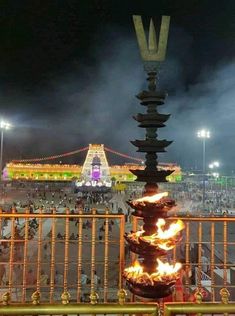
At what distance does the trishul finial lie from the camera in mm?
4469

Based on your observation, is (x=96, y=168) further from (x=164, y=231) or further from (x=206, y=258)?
(x=164, y=231)

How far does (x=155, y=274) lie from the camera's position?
167 inches

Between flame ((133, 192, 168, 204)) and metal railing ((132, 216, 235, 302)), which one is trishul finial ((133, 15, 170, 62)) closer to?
flame ((133, 192, 168, 204))

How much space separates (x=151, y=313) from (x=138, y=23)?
3.76 meters

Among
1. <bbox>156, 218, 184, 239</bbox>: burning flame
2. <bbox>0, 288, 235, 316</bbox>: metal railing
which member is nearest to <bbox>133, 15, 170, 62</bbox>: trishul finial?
<bbox>156, 218, 184, 239</bbox>: burning flame

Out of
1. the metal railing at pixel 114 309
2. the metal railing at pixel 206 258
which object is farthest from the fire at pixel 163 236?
the metal railing at pixel 114 309

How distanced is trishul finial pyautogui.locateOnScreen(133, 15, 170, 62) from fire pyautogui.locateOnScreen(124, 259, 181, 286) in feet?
9.60

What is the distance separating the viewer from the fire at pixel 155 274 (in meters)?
4.15

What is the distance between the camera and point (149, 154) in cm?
453

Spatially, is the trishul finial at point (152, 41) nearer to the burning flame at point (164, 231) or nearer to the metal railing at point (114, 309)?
the burning flame at point (164, 231)

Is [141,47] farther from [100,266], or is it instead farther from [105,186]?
[105,186]

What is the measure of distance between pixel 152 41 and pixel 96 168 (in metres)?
65.1

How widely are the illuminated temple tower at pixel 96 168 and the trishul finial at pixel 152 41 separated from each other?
6371 centimetres

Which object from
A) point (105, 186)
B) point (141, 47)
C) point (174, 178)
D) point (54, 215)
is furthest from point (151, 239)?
point (174, 178)
